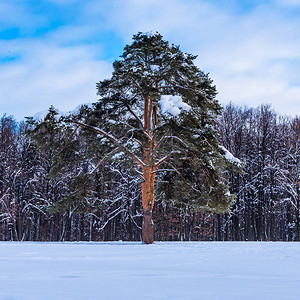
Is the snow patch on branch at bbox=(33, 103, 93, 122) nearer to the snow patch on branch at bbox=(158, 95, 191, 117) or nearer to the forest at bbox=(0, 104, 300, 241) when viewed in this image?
the snow patch on branch at bbox=(158, 95, 191, 117)

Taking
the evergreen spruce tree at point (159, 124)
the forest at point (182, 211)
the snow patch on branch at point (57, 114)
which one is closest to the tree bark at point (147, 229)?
the evergreen spruce tree at point (159, 124)

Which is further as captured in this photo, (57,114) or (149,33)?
(149,33)

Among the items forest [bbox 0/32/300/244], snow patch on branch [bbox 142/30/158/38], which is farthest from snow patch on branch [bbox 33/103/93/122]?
snow patch on branch [bbox 142/30/158/38]

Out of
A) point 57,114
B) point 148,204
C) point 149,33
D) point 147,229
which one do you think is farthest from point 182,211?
point 57,114

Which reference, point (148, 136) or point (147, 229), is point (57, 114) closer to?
point (148, 136)

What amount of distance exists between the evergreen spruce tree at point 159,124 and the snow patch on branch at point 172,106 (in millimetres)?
1301

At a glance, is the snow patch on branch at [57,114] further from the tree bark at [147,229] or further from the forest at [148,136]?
the tree bark at [147,229]

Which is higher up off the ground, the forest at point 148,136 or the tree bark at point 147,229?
the forest at point 148,136

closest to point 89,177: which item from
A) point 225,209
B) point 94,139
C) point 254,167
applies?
point 94,139

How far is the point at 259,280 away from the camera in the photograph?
4773 millimetres

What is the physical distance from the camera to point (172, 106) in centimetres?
1691

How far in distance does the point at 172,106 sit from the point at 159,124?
294cm

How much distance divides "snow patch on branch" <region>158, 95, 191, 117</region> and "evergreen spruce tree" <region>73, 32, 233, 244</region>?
1301 mm

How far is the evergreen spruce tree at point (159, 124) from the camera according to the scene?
1878 cm
